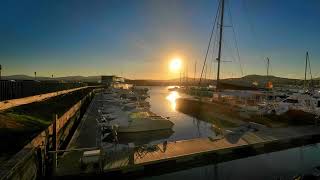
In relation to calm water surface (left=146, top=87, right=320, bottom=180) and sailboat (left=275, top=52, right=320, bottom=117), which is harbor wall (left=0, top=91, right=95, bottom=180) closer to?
calm water surface (left=146, top=87, right=320, bottom=180)

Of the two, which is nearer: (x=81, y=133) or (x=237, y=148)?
(x=237, y=148)

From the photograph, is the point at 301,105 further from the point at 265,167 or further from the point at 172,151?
the point at 172,151

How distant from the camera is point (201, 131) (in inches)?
823

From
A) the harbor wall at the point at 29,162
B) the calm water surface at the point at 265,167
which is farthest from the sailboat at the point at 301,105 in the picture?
the harbor wall at the point at 29,162

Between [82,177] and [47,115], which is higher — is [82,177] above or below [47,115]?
below

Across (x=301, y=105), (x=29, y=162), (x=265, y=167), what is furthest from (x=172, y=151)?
(x=301, y=105)

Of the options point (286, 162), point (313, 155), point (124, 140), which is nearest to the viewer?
point (286, 162)

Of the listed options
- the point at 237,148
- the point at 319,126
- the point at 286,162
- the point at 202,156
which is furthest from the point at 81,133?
the point at 319,126

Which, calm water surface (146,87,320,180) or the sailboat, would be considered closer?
calm water surface (146,87,320,180)

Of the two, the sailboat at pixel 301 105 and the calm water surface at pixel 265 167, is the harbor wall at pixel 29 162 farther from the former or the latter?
the sailboat at pixel 301 105

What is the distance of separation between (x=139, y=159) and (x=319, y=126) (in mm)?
15012

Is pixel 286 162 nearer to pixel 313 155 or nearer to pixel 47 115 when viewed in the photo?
pixel 313 155

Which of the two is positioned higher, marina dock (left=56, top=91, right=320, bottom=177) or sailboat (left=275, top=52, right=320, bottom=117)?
sailboat (left=275, top=52, right=320, bottom=117)

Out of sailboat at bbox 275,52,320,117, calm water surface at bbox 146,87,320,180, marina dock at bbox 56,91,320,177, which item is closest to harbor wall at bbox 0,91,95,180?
marina dock at bbox 56,91,320,177
